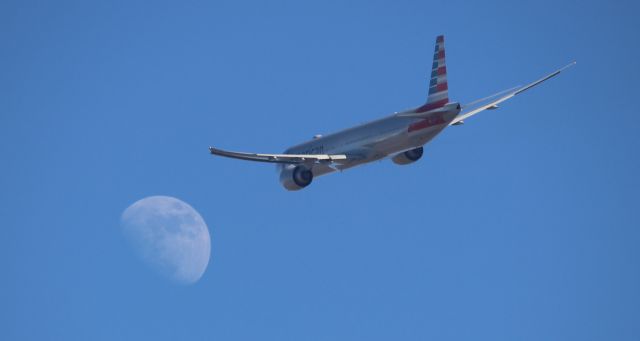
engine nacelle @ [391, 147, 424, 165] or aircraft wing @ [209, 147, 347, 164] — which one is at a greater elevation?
engine nacelle @ [391, 147, 424, 165]

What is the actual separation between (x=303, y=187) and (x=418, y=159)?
29.8 ft

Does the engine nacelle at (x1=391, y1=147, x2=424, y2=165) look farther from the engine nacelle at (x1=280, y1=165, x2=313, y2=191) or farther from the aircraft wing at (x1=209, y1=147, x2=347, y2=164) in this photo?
the engine nacelle at (x1=280, y1=165, x2=313, y2=191)

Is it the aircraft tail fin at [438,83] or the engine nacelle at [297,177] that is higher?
the aircraft tail fin at [438,83]

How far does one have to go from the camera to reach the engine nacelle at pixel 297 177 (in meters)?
101

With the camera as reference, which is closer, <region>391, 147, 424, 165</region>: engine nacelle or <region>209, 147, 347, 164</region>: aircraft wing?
<region>209, 147, 347, 164</region>: aircraft wing

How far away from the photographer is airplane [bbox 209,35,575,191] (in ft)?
311

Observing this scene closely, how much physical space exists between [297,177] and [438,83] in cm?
1298

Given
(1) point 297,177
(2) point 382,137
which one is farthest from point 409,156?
(1) point 297,177

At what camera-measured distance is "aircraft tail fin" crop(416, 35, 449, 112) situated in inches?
3748

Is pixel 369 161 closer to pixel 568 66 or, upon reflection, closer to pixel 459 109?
pixel 459 109

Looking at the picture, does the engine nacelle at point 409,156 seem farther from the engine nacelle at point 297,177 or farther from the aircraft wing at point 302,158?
the engine nacelle at point 297,177

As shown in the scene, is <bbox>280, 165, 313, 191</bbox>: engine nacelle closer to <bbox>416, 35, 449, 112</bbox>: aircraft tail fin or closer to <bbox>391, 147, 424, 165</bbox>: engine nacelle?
<bbox>391, 147, 424, 165</bbox>: engine nacelle

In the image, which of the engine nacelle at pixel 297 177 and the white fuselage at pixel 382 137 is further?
the engine nacelle at pixel 297 177

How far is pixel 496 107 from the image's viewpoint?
10131cm
